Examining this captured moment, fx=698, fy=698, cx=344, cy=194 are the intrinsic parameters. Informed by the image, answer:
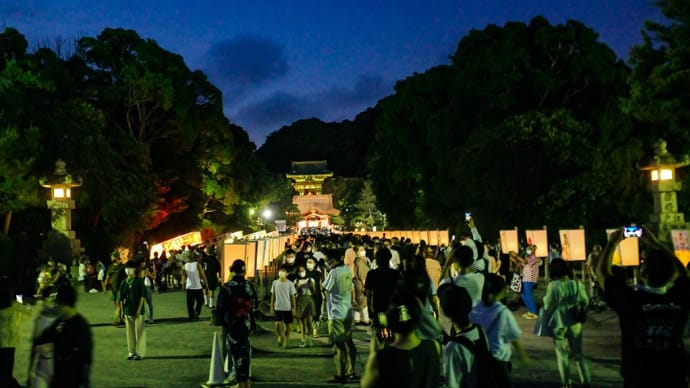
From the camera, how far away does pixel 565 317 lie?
8008mm

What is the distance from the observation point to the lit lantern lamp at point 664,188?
766 inches

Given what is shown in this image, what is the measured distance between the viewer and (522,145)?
30594 mm

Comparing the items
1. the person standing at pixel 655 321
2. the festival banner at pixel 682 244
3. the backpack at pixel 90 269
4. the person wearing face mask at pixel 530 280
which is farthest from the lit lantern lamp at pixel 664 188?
the backpack at pixel 90 269

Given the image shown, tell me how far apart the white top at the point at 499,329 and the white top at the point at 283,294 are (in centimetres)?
684

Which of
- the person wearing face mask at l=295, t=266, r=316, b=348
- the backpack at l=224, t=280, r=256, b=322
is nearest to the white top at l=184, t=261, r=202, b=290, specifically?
the person wearing face mask at l=295, t=266, r=316, b=348

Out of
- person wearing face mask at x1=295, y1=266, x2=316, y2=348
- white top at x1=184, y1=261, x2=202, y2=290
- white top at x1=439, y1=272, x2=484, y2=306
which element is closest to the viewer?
white top at x1=439, y1=272, x2=484, y2=306

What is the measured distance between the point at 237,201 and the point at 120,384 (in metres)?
38.9

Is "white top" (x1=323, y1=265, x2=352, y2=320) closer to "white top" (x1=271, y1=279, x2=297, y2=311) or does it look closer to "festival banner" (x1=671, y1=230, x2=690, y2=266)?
"white top" (x1=271, y1=279, x2=297, y2=311)

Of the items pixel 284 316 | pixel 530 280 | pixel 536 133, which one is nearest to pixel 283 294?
pixel 284 316

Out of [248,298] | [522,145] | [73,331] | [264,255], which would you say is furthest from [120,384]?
[522,145]

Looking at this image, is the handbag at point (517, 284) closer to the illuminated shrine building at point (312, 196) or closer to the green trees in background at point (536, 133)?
the green trees in background at point (536, 133)

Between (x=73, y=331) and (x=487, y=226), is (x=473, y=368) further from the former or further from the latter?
(x=487, y=226)

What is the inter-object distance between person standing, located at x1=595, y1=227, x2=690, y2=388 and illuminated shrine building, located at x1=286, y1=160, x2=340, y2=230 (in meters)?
91.2

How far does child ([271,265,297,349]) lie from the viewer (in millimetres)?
12102
